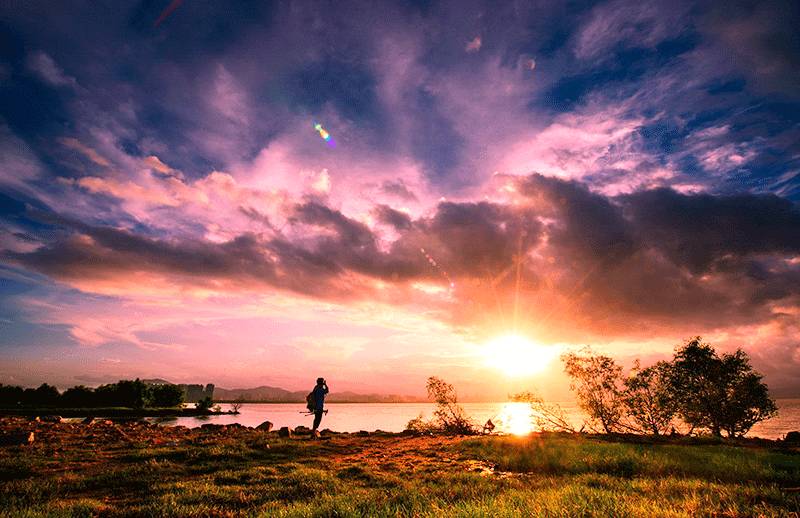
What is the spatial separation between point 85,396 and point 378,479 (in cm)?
8847

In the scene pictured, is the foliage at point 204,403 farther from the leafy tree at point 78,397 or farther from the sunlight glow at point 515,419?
the sunlight glow at point 515,419

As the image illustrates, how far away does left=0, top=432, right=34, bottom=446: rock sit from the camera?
1549cm

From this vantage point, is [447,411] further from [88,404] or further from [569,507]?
[88,404]

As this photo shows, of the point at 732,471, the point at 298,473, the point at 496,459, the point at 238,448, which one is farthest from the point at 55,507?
the point at 732,471

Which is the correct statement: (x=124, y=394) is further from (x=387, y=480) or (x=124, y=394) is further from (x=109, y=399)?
(x=387, y=480)

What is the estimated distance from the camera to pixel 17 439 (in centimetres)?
1586

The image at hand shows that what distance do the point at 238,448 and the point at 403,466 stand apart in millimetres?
7136

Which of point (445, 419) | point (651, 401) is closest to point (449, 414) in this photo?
point (445, 419)

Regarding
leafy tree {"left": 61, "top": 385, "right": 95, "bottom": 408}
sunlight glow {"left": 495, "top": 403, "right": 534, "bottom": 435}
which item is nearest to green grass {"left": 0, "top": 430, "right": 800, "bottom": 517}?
sunlight glow {"left": 495, "top": 403, "right": 534, "bottom": 435}

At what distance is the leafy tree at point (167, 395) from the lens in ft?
273

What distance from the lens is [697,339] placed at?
3058 cm

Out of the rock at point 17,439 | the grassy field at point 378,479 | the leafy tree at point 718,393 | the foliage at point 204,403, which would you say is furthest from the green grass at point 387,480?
the foliage at point 204,403

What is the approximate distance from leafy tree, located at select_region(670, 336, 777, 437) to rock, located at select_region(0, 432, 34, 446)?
39.1 m

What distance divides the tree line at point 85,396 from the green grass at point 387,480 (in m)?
73.8
